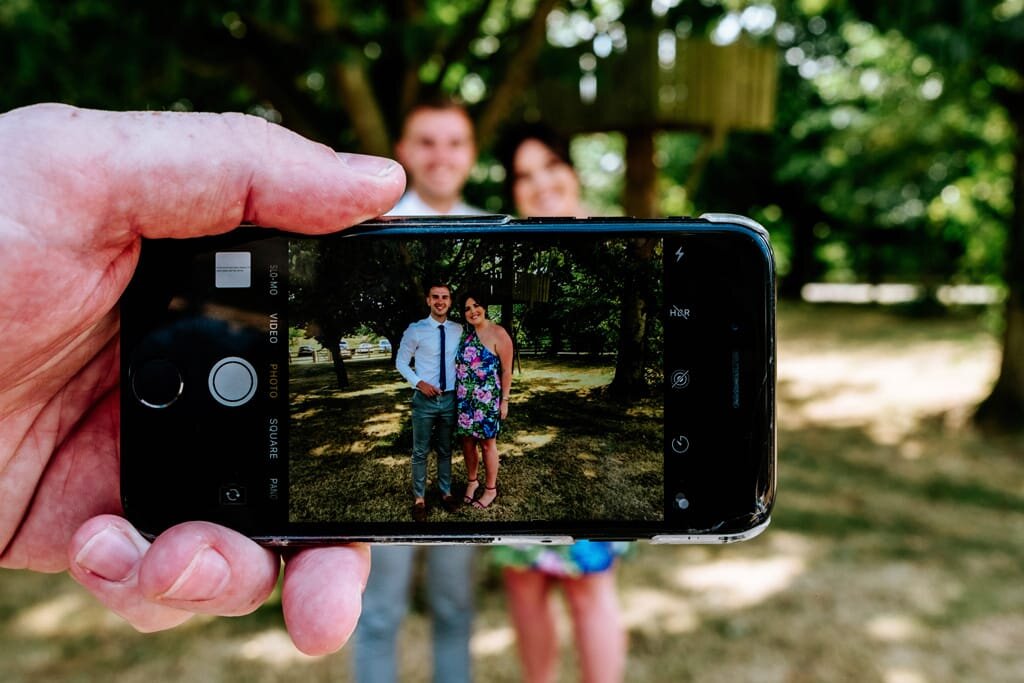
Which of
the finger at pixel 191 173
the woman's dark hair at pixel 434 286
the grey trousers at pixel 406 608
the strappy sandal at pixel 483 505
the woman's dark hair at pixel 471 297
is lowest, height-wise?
the grey trousers at pixel 406 608

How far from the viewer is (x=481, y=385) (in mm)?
1434

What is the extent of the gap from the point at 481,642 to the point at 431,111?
222 cm

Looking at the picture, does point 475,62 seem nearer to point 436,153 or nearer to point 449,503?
point 436,153

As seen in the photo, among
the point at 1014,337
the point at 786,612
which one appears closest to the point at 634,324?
the point at 786,612

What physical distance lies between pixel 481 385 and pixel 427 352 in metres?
0.11

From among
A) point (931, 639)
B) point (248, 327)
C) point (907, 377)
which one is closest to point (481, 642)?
point (931, 639)

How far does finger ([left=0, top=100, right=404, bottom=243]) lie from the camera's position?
4.09ft

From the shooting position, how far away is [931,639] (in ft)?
11.0

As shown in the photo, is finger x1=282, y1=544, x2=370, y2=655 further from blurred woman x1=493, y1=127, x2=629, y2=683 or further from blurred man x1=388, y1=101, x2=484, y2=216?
blurred man x1=388, y1=101, x2=484, y2=216

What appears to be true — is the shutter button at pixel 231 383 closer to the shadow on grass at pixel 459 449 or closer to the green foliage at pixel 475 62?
the shadow on grass at pixel 459 449

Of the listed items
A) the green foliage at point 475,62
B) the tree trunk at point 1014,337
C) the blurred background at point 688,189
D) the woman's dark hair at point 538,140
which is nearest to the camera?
the woman's dark hair at point 538,140

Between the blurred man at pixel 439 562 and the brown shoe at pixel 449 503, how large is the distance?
1190 millimetres

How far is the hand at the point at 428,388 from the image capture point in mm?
1428

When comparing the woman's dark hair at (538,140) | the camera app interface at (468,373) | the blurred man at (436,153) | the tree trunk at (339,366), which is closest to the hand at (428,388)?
the camera app interface at (468,373)
